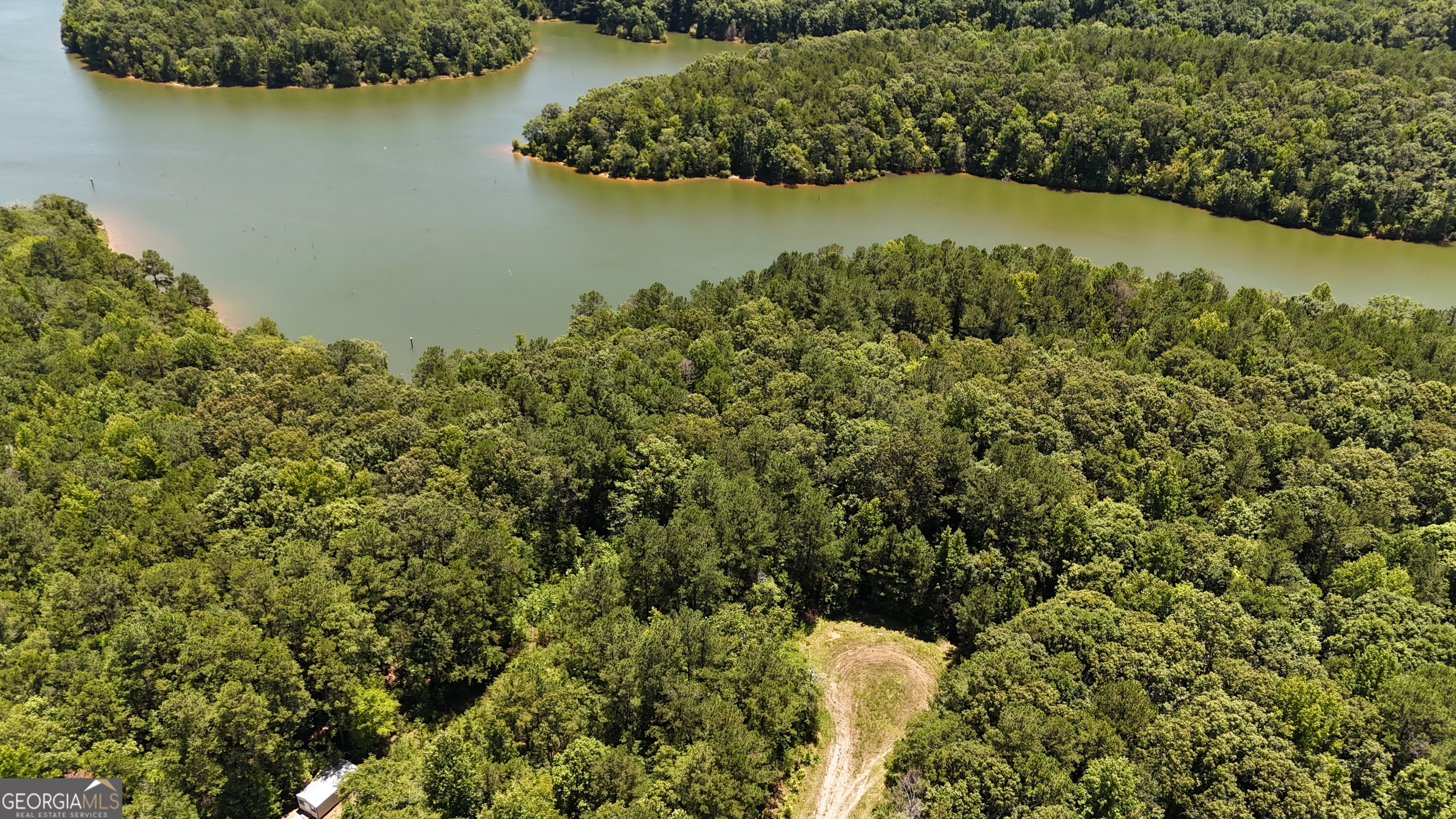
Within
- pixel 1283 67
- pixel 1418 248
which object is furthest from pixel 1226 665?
pixel 1283 67

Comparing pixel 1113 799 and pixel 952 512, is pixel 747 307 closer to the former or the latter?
pixel 952 512

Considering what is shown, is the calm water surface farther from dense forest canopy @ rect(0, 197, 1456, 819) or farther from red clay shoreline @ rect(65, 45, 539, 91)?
dense forest canopy @ rect(0, 197, 1456, 819)

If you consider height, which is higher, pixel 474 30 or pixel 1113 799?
pixel 474 30

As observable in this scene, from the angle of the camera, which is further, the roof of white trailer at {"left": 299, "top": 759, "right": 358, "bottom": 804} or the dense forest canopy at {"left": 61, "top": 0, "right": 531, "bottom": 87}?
the dense forest canopy at {"left": 61, "top": 0, "right": 531, "bottom": 87}

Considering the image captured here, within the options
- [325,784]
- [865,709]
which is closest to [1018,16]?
[865,709]

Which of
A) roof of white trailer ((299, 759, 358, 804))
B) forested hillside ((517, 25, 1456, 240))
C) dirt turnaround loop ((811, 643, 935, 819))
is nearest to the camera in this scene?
roof of white trailer ((299, 759, 358, 804))

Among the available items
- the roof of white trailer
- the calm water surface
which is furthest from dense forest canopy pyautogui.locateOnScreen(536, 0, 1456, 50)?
the roof of white trailer

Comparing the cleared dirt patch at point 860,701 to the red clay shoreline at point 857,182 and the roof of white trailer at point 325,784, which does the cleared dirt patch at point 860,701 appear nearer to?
the roof of white trailer at point 325,784
